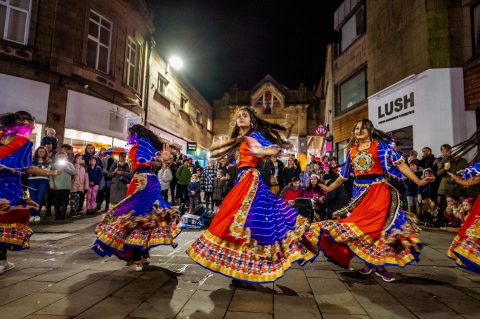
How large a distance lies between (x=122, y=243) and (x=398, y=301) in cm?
313

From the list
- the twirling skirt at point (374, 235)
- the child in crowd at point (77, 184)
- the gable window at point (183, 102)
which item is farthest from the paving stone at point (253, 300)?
the gable window at point (183, 102)

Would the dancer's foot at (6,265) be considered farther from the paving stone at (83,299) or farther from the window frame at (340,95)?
the window frame at (340,95)

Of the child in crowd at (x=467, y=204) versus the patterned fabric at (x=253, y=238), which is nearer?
the patterned fabric at (x=253, y=238)

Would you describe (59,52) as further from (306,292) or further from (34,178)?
(306,292)

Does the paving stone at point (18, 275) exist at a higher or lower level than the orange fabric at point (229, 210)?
lower

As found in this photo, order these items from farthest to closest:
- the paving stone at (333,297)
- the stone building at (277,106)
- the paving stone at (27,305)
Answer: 1. the stone building at (277,106)
2. the paving stone at (333,297)
3. the paving stone at (27,305)

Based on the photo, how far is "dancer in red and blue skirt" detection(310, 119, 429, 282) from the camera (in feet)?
10.9

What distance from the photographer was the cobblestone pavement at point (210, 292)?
2.54 metres

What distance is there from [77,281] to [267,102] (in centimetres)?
3040

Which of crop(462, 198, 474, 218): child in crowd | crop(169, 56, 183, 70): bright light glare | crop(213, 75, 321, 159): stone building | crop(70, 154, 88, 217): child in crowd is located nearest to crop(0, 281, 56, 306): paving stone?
crop(70, 154, 88, 217): child in crowd

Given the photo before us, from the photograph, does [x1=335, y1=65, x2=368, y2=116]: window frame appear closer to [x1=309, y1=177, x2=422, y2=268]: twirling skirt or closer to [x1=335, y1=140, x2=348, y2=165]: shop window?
[x1=335, y1=140, x2=348, y2=165]: shop window

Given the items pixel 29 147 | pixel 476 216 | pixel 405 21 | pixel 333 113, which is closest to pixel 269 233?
pixel 476 216

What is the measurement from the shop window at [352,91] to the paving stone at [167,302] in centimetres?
1354

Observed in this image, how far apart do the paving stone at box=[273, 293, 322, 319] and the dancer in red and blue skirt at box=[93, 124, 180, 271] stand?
1667mm
